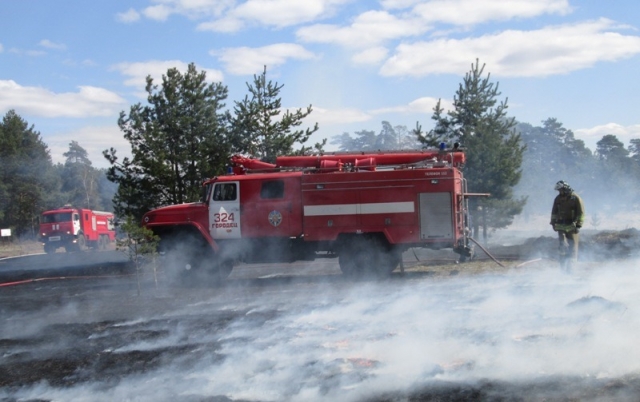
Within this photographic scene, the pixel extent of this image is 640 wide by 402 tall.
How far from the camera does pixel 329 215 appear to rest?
14273 millimetres

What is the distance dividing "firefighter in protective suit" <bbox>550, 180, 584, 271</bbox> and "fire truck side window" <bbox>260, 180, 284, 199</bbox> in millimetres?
6041

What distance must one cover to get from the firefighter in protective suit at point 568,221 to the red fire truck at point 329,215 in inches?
93.6

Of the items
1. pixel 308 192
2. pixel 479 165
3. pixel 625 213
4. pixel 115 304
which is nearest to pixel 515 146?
pixel 479 165

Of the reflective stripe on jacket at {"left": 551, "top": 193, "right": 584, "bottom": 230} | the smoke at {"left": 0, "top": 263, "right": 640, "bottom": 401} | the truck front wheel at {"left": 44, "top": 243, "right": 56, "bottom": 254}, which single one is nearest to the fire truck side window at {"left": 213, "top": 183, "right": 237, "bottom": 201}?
the smoke at {"left": 0, "top": 263, "right": 640, "bottom": 401}

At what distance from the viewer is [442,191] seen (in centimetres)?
1402

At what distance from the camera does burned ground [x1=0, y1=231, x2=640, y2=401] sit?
17.7 feet

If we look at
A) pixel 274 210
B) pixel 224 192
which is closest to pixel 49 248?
pixel 224 192

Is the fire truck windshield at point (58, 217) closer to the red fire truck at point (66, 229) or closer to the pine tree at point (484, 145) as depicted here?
the red fire truck at point (66, 229)

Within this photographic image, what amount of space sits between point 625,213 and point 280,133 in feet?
144

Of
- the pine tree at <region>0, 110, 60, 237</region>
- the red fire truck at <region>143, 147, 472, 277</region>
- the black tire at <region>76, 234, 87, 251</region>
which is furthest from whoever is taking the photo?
the pine tree at <region>0, 110, 60, 237</region>

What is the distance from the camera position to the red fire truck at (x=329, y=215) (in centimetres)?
1407

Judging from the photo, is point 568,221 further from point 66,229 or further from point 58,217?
point 58,217

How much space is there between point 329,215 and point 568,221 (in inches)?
201

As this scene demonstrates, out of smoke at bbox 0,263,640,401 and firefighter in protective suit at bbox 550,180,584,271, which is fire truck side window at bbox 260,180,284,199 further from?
firefighter in protective suit at bbox 550,180,584,271
